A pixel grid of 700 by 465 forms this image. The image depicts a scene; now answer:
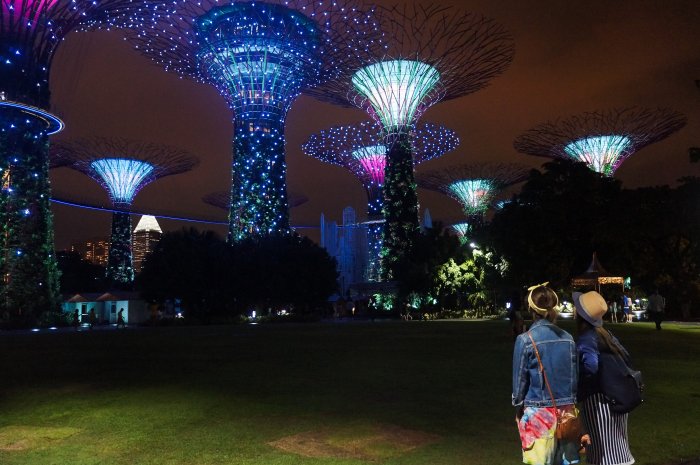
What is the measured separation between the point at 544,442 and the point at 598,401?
54 centimetres

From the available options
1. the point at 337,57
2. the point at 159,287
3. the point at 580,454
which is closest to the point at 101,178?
the point at 159,287

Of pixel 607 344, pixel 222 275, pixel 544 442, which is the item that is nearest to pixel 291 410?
pixel 544 442

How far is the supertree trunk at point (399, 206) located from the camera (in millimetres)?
53781

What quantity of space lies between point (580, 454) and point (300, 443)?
146 inches

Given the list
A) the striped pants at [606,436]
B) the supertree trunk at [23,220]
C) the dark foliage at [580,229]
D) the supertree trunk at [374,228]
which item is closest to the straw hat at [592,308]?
the striped pants at [606,436]

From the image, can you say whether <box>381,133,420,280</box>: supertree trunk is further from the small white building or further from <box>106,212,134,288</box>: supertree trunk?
<box>106,212,134,288</box>: supertree trunk

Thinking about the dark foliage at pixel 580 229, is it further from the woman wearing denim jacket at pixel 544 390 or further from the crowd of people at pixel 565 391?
the woman wearing denim jacket at pixel 544 390

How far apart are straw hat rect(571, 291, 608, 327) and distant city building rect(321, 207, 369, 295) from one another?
90.4 m

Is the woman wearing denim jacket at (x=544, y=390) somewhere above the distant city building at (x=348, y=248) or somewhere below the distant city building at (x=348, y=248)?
below

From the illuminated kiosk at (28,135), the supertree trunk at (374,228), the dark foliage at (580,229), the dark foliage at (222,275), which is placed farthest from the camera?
the supertree trunk at (374,228)

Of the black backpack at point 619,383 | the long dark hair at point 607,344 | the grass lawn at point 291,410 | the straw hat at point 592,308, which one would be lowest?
the grass lawn at point 291,410

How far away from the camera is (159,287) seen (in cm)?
4503

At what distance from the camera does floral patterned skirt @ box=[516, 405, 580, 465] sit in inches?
170

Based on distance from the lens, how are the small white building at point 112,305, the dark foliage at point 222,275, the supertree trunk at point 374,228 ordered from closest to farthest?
the dark foliage at point 222,275 → the small white building at point 112,305 → the supertree trunk at point 374,228
